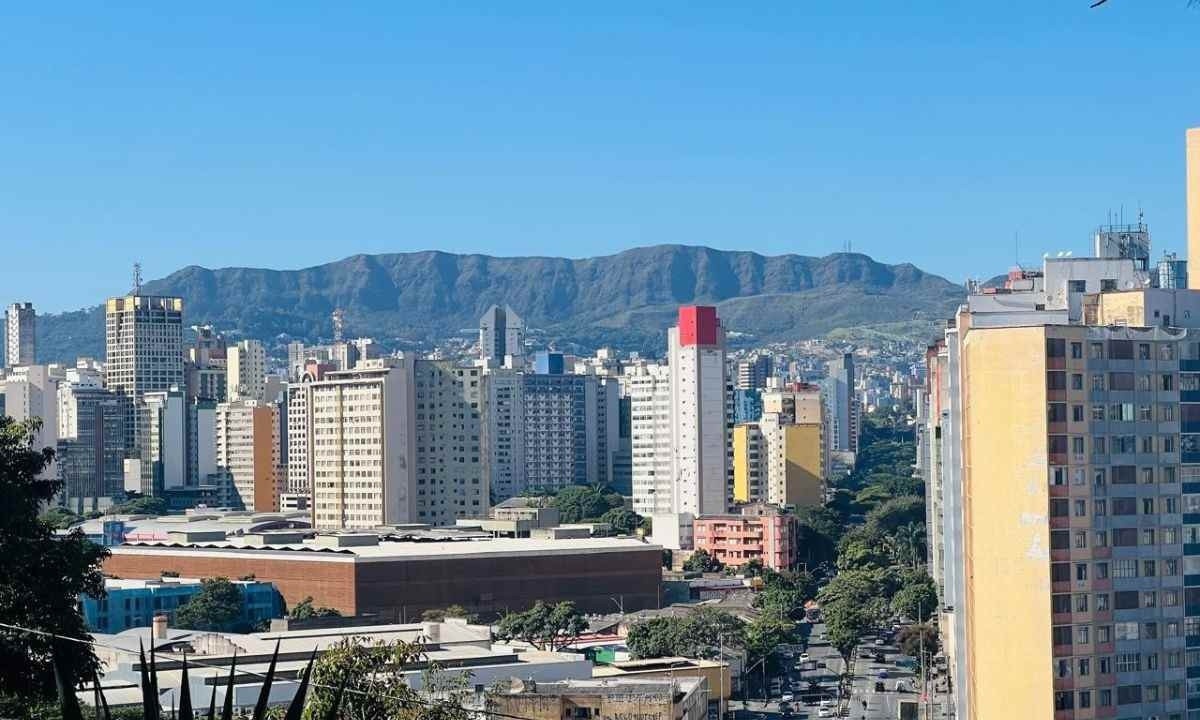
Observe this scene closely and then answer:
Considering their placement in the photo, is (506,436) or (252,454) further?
(506,436)

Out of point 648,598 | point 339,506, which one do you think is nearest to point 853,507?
point 339,506

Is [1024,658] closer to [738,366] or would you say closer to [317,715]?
[317,715]

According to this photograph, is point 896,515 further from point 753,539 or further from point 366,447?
point 366,447

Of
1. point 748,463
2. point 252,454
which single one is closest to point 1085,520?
point 748,463

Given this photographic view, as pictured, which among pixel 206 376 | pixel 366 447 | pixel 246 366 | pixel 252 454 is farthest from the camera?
pixel 246 366

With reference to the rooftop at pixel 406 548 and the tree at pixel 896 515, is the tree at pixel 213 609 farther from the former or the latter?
the tree at pixel 896 515

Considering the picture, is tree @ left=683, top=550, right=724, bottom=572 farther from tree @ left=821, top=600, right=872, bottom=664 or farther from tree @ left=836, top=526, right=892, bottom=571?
tree @ left=821, top=600, right=872, bottom=664

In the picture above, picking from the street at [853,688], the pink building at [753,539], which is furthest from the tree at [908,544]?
the street at [853,688]
